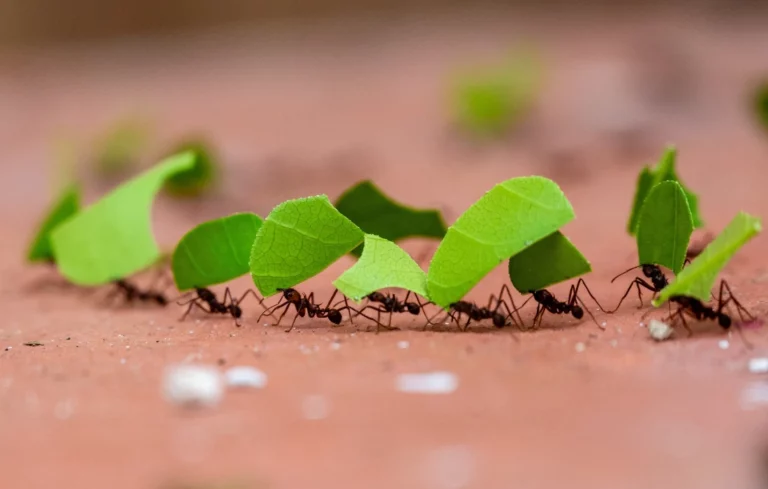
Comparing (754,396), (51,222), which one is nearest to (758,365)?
(754,396)

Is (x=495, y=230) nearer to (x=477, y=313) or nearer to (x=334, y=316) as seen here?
(x=477, y=313)

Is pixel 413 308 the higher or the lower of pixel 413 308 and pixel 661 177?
the lower

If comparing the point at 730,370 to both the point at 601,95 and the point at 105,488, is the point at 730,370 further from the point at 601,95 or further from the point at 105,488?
the point at 601,95

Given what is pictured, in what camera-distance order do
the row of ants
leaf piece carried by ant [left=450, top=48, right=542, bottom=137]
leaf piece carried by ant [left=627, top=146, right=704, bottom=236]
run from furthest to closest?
leaf piece carried by ant [left=450, top=48, right=542, bottom=137], leaf piece carried by ant [left=627, top=146, right=704, bottom=236], the row of ants

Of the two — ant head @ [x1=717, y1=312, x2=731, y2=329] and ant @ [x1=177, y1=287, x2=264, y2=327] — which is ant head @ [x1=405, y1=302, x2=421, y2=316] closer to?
ant @ [x1=177, y1=287, x2=264, y2=327]

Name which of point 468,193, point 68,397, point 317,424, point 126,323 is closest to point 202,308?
point 126,323

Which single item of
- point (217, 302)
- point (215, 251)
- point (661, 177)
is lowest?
point (217, 302)

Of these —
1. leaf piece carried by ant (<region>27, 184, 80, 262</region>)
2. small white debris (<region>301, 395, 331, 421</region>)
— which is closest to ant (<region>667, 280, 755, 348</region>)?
small white debris (<region>301, 395, 331, 421</region>)
